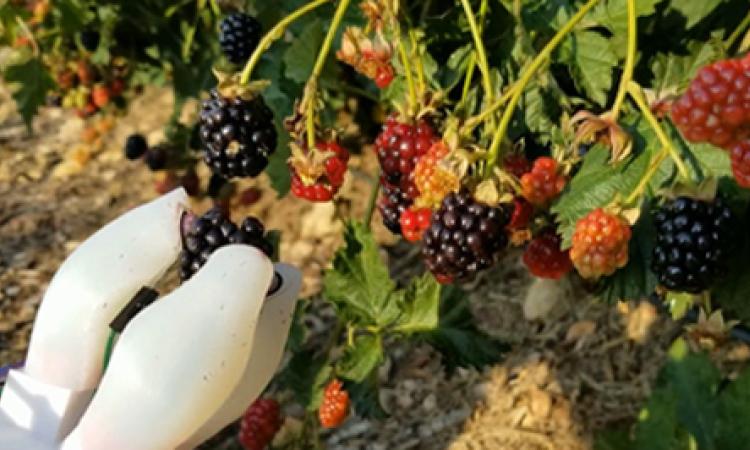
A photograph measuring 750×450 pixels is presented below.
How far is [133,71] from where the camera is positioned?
8.66 ft

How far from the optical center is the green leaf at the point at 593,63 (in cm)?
117

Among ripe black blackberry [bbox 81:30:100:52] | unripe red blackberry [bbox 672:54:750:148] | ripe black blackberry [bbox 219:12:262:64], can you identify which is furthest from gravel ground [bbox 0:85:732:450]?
unripe red blackberry [bbox 672:54:750:148]

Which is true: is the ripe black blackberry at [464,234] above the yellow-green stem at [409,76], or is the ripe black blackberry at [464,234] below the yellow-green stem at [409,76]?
below

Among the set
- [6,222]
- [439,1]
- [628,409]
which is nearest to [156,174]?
[6,222]

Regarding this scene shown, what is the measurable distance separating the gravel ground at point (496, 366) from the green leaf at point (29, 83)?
0.86ft

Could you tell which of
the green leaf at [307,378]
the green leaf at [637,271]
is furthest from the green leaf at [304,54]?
the green leaf at [637,271]

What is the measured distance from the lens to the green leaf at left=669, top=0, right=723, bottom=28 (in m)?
1.25

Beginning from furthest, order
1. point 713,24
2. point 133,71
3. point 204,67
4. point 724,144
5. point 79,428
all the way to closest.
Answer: point 133,71
point 204,67
point 713,24
point 79,428
point 724,144

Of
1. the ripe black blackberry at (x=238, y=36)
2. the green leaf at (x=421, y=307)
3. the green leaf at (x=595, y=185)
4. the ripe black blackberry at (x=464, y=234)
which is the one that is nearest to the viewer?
the ripe black blackberry at (x=464, y=234)

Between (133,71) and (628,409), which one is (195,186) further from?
(628,409)

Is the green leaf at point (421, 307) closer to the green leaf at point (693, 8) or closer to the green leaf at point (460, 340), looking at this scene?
the green leaf at point (460, 340)

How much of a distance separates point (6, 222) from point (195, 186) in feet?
1.18

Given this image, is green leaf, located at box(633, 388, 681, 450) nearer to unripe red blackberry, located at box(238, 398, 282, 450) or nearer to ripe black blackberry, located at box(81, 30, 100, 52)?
unripe red blackberry, located at box(238, 398, 282, 450)

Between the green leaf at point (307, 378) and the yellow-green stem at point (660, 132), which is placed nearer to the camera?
the yellow-green stem at point (660, 132)
